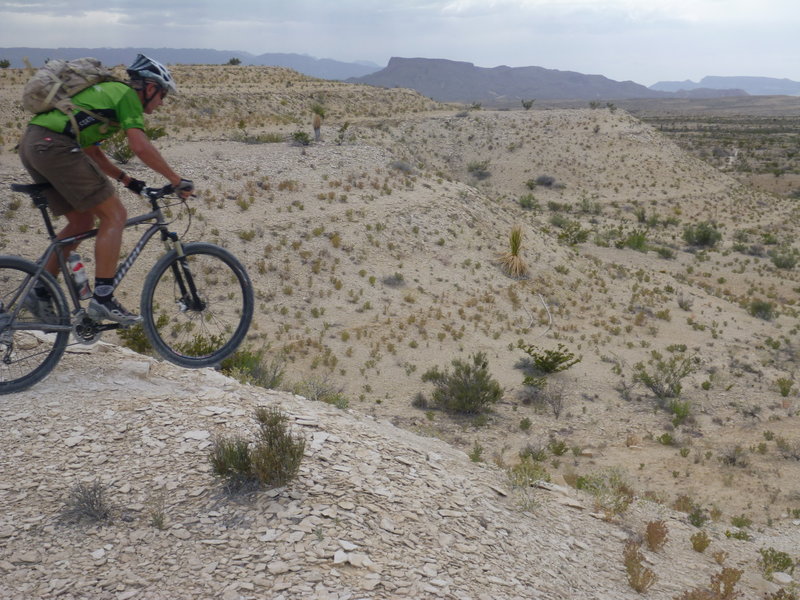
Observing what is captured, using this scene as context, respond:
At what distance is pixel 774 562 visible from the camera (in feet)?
21.6

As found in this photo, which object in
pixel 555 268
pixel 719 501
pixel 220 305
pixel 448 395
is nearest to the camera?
pixel 220 305

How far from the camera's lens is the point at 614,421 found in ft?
41.3

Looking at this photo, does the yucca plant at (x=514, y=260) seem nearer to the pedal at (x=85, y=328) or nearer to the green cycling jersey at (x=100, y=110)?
the pedal at (x=85, y=328)

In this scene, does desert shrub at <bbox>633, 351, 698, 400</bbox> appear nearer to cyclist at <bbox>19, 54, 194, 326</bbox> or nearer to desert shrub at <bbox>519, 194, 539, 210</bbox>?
cyclist at <bbox>19, 54, 194, 326</bbox>

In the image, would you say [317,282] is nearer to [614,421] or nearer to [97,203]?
[614,421]

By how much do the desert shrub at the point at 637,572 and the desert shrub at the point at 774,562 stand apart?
2.19 m

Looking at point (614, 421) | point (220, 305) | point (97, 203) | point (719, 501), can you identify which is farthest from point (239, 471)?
point (614, 421)

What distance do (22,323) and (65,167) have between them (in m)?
1.31

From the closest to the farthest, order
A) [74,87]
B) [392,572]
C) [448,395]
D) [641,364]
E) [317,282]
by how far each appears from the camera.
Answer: [392,572] → [74,87] → [448,395] → [641,364] → [317,282]

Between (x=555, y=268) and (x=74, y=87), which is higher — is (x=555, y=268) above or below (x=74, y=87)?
below

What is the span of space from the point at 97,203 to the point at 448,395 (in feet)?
28.7

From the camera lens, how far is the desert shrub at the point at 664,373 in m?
14.0

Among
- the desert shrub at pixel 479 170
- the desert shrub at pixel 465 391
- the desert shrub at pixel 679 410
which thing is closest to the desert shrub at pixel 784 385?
the desert shrub at pixel 679 410

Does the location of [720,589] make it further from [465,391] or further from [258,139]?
[258,139]
